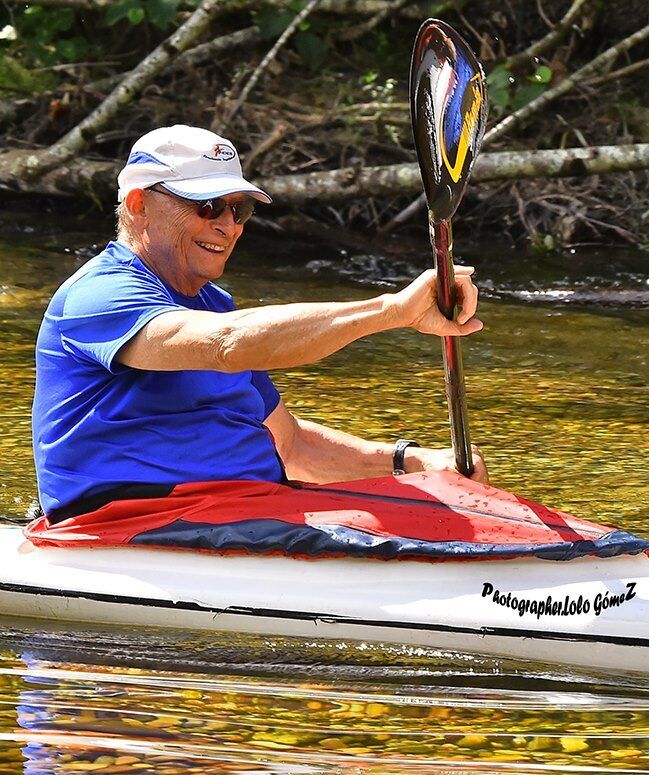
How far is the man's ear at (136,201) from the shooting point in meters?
3.56

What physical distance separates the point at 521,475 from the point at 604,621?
5.58ft

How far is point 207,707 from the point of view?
3.15 m

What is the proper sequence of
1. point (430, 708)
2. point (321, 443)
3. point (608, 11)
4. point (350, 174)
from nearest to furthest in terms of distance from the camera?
point (430, 708), point (321, 443), point (350, 174), point (608, 11)

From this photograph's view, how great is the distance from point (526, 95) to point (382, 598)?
6.29 m

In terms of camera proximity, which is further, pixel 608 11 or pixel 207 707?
pixel 608 11

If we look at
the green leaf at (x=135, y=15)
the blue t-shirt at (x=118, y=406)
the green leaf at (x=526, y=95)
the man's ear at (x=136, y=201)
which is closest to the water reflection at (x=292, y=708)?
the blue t-shirt at (x=118, y=406)

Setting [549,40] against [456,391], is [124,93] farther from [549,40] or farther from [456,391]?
[456,391]

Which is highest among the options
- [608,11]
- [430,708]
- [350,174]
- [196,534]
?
[608,11]

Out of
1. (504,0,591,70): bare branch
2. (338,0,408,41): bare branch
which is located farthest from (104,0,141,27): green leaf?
(504,0,591,70): bare branch

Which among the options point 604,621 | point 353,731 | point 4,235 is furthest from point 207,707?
point 4,235

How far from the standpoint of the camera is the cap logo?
3582 mm

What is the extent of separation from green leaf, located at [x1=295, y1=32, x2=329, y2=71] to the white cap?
6349 mm

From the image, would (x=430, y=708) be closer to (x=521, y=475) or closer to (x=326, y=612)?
(x=326, y=612)

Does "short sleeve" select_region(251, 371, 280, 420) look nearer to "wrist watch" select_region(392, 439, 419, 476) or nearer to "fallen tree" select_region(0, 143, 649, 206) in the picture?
"wrist watch" select_region(392, 439, 419, 476)
